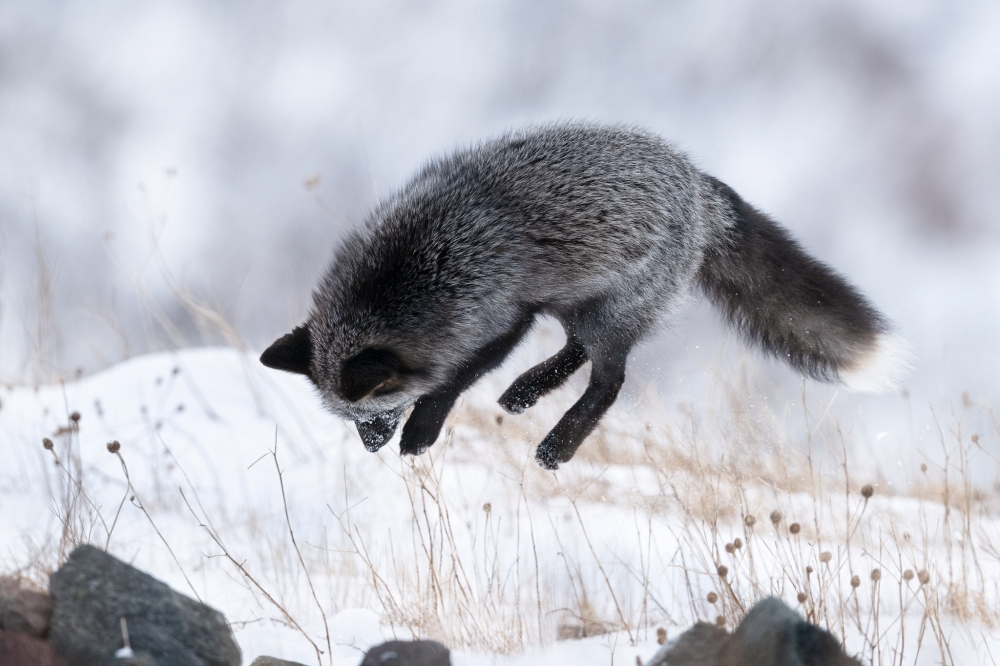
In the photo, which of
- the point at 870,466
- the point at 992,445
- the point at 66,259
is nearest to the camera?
the point at 992,445

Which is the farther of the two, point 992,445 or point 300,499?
point 300,499

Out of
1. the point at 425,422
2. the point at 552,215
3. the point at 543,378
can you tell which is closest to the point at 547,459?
the point at 543,378

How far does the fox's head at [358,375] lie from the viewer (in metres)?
2.90

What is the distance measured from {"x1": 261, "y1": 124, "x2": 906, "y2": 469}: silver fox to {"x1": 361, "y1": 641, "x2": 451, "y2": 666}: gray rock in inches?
35.9

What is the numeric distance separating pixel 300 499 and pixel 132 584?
306cm

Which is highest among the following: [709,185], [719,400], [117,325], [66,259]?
[66,259]

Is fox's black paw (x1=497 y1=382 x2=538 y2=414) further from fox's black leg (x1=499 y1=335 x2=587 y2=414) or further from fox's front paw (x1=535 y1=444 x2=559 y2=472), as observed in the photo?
fox's front paw (x1=535 y1=444 x2=559 y2=472)

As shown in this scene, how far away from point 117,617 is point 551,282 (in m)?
1.92

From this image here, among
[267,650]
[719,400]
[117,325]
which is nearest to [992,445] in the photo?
[719,400]

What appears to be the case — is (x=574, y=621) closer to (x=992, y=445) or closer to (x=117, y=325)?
(x=992, y=445)

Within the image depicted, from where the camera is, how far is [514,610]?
3082mm

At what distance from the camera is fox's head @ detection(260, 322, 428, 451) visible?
9.52 ft

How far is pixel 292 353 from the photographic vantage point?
3176 millimetres

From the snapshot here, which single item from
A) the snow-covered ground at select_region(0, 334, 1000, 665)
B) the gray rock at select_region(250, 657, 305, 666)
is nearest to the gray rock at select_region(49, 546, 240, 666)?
the gray rock at select_region(250, 657, 305, 666)
